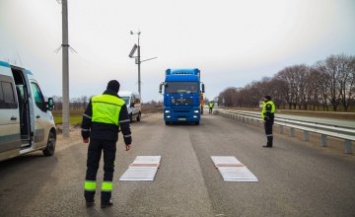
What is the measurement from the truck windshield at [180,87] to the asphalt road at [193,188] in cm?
1477

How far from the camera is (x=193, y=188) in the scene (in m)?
7.25

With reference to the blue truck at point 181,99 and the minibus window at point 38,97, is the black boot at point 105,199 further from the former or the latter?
the blue truck at point 181,99

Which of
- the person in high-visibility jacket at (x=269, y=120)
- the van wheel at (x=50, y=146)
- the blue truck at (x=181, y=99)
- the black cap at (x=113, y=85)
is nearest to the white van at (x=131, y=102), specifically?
the blue truck at (x=181, y=99)

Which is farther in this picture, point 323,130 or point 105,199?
point 323,130

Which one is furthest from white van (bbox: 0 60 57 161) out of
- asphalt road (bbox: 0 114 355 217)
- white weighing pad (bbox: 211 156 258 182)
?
white weighing pad (bbox: 211 156 258 182)

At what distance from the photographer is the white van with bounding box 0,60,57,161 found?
9047mm

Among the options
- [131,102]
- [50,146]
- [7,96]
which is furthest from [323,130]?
[131,102]

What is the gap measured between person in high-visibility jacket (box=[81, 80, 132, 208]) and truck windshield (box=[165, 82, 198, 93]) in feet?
65.6

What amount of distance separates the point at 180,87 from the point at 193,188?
19.4m

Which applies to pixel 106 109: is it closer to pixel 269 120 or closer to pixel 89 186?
pixel 89 186

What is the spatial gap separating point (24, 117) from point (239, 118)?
26.6 metres

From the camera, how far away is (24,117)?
10.8 meters

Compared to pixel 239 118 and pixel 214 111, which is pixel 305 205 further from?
pixel 214 111

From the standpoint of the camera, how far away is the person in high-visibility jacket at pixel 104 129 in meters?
6.19
